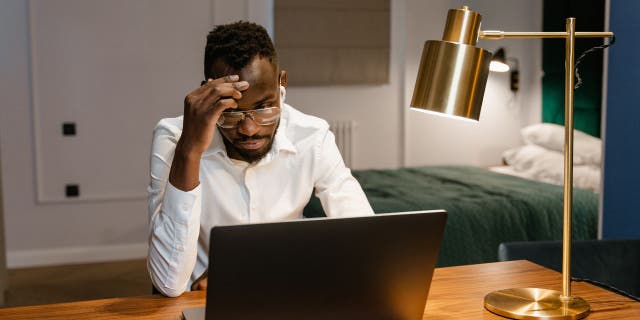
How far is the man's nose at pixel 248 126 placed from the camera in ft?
5.11

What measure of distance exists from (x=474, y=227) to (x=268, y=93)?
182cm

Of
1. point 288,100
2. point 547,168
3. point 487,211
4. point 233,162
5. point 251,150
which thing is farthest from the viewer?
point 288,100

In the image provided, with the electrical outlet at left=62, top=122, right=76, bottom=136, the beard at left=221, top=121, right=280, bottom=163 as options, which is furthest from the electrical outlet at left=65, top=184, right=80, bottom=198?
the beard at left=221, top=121, right=280, bottom=163

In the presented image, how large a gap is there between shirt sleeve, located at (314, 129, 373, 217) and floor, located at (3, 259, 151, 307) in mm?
2173

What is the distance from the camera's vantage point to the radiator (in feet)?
16.2

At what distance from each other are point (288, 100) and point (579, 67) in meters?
1.84

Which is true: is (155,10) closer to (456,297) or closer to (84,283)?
(84,283)

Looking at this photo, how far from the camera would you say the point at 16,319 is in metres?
1.30

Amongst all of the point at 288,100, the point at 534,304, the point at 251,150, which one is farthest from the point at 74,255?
the point at 534,304

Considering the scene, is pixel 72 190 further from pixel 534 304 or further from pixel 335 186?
pixel 534 304

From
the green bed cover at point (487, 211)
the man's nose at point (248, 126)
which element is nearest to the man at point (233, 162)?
the man's nose at point (248, 126)

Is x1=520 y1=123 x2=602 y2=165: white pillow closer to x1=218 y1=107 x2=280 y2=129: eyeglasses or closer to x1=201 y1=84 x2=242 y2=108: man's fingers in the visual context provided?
x1=218 y1=107 x2=280 y2=129: eyeglasses

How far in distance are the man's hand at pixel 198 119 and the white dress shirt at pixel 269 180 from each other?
13 centimetres

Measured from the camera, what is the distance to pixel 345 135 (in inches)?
196
